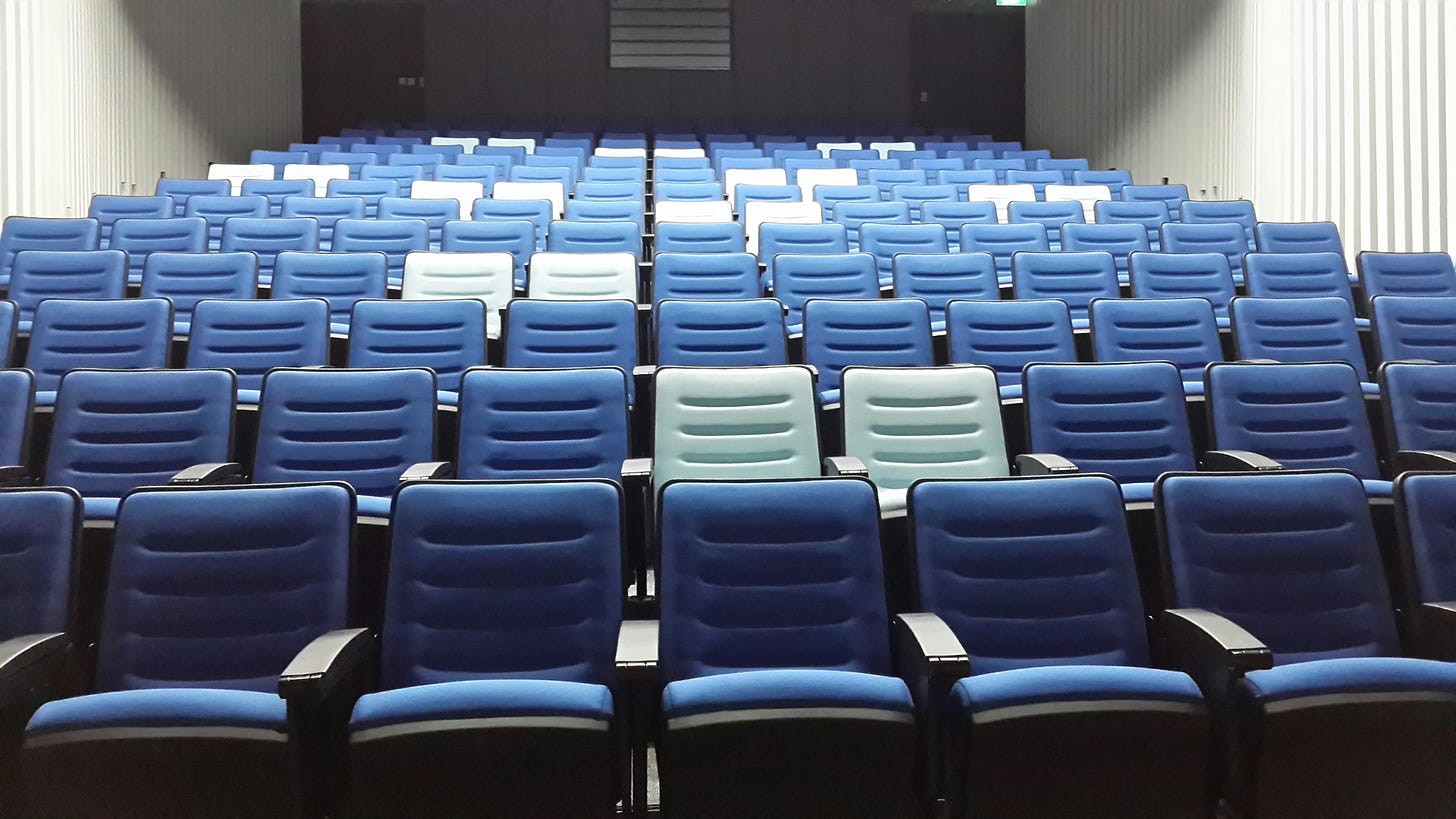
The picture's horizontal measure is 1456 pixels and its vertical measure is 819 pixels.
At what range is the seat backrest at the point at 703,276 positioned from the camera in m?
3.28

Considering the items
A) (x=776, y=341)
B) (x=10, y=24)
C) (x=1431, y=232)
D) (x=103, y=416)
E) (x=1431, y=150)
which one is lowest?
(x=103, y=416)

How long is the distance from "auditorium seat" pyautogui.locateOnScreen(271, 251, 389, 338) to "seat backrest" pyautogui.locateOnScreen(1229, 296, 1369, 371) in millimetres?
2670

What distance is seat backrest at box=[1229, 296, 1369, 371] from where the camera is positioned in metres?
2.78

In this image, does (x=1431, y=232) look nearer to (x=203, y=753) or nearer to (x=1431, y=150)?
(x=1431, y=150)

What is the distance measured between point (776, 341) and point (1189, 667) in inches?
59.7

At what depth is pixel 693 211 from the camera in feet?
16.0

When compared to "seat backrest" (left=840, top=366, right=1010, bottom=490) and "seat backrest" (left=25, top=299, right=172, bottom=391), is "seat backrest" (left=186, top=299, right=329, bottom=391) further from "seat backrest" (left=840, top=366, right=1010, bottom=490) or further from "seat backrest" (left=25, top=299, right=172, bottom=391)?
"seat backrest" (left=840, top=366, right=1010, bottom=490)

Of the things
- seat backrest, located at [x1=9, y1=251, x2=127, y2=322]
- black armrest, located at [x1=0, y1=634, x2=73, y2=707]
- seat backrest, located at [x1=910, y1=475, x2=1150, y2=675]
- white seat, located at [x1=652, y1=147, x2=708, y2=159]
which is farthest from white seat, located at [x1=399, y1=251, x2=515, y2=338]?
white seat, located at [x1=652, y1=147, x2=708, y2=159]

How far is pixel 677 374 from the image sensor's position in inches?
86.6

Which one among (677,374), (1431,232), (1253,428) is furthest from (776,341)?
(1431,232)

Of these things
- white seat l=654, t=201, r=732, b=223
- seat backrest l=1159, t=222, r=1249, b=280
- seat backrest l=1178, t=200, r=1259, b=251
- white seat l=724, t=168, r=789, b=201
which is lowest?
seat backrest l=1159, t=222, r=1249, b=280

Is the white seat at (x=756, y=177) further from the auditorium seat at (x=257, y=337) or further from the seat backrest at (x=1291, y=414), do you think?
the seat backrest at (x=1291, y=414)

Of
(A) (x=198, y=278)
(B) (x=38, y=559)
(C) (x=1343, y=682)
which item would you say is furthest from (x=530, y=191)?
(C) (x=1343, y=682)

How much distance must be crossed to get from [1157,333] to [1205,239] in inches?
67.0
